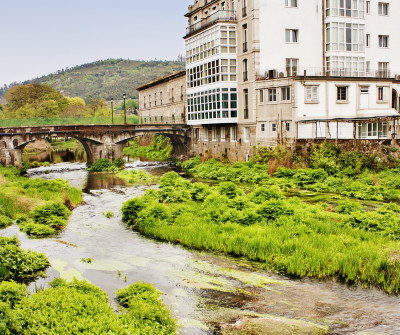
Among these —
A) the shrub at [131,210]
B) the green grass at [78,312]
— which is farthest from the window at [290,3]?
the green grass at [78,312]

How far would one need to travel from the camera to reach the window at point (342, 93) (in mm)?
41438

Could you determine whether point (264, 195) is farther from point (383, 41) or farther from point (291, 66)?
point (383, 41)

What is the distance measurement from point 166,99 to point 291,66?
2852 cm

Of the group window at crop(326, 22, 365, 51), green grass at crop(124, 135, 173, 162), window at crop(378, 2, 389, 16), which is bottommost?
green grass at crop(124, 135, 173, 162)

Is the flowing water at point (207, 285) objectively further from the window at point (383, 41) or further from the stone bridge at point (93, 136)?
the window at point (383, 41)

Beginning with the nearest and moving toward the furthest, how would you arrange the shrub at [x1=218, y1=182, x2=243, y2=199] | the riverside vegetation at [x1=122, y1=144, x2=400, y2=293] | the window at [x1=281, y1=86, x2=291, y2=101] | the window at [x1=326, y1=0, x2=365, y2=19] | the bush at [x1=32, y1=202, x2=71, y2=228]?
the riverside vegetation at [x1=122, y1=144, x2=400, y2=293] < the bush at [x1=32, y1=202, x2=71, y2=228] < the shrub at [x1=218, y1=182, x2=243, y2=199] < the window at [x1=281, y1=86, x2=291, y2=101] < the window at [x1=326, y1=0, x2=365, y2=19]

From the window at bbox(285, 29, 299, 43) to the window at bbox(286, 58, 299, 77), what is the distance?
181 centimetres

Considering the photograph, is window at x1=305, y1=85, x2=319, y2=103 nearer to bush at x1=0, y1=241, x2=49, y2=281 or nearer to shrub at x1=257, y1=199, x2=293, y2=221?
shrub at x1=257, y1=199, x2=293, y2=221

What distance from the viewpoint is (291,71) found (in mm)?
43438

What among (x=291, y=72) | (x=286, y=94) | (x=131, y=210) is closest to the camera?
(x=131, y=210)

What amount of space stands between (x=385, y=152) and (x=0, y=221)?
80.9 ft

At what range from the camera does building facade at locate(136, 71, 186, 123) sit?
62344mm

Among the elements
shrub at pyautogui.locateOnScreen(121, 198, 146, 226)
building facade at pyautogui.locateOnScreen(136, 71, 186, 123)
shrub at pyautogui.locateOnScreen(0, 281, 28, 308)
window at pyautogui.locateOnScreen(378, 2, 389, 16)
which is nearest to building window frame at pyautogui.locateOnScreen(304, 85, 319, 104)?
window at pyautogui.locateOnScreen(378, 2, 389, 16)

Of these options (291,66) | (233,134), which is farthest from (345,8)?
(233,134)
